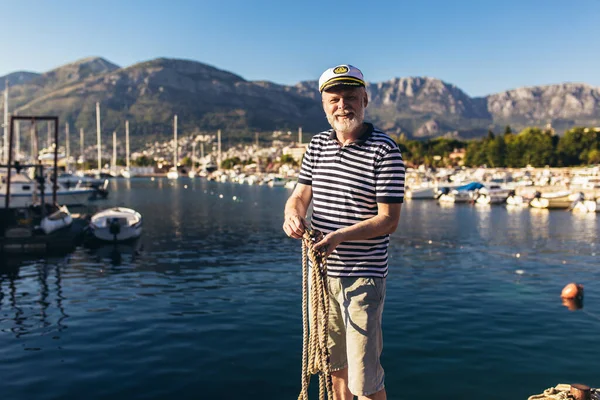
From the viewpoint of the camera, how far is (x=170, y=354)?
1076cm

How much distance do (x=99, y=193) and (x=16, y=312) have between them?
6348 cm

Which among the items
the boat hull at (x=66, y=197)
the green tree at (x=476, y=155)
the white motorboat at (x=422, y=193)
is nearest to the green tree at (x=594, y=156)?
the green tree at (x=476, y=155)

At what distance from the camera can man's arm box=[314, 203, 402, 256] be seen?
12.4 ft

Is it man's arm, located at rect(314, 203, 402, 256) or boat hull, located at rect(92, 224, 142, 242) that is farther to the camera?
boat hull, located at rect(92, 224, 142, 242)

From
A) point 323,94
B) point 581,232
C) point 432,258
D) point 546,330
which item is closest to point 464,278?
point 432,258

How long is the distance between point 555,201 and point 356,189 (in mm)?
66156

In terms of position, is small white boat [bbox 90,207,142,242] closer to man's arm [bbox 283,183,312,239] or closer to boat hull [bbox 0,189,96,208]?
boat hull [bbox 0,189,96,208]

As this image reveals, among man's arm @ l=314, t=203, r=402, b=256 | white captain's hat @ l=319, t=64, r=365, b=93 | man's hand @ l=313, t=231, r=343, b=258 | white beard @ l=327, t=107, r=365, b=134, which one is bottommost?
man's hand @ l=313, t=231, r=343, b=258

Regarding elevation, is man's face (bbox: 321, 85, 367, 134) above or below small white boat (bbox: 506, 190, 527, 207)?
above

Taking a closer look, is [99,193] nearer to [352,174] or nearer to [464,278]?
[464,278]

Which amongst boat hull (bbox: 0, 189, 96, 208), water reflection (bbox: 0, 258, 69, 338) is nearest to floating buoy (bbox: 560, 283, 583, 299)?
water reflection (bbox: 0, 258, 69, 338)

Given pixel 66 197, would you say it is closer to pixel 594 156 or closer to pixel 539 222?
pixel 539 222

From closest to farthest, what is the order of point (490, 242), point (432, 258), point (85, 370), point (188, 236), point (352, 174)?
point (352, 174) < point (85, 370) < point (432, 258) < point (490, 242) < point (188, 236)

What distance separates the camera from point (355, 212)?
4066 millimetres
